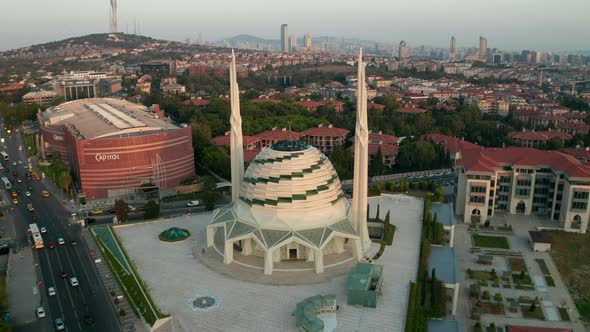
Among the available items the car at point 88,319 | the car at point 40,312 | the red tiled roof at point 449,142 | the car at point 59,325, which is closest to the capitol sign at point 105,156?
the car at point 40,312

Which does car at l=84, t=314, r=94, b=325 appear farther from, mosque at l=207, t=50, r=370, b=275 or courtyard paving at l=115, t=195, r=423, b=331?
mosque at l=207, t=50, r=370, b=275

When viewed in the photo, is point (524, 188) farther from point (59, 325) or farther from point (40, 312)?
point (40, 312)

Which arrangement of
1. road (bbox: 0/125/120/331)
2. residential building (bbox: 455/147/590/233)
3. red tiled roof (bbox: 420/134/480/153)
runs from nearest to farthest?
road (bbox: 0/125/120/331), residential building (bbox: 455/147/590/233), red tiled roof (bbox: 420/134/480/153)

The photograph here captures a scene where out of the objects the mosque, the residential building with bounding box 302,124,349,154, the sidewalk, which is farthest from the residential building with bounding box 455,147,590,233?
the sidewalk

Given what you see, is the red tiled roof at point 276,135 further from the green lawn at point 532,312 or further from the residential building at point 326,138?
the green lawn at point 532,312

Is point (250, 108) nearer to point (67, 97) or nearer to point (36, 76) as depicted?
point (67, 97)

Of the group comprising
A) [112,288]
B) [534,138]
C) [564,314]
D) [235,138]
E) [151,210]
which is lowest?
[564,314]

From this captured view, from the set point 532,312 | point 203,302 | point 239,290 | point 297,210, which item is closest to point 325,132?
point 297,210
